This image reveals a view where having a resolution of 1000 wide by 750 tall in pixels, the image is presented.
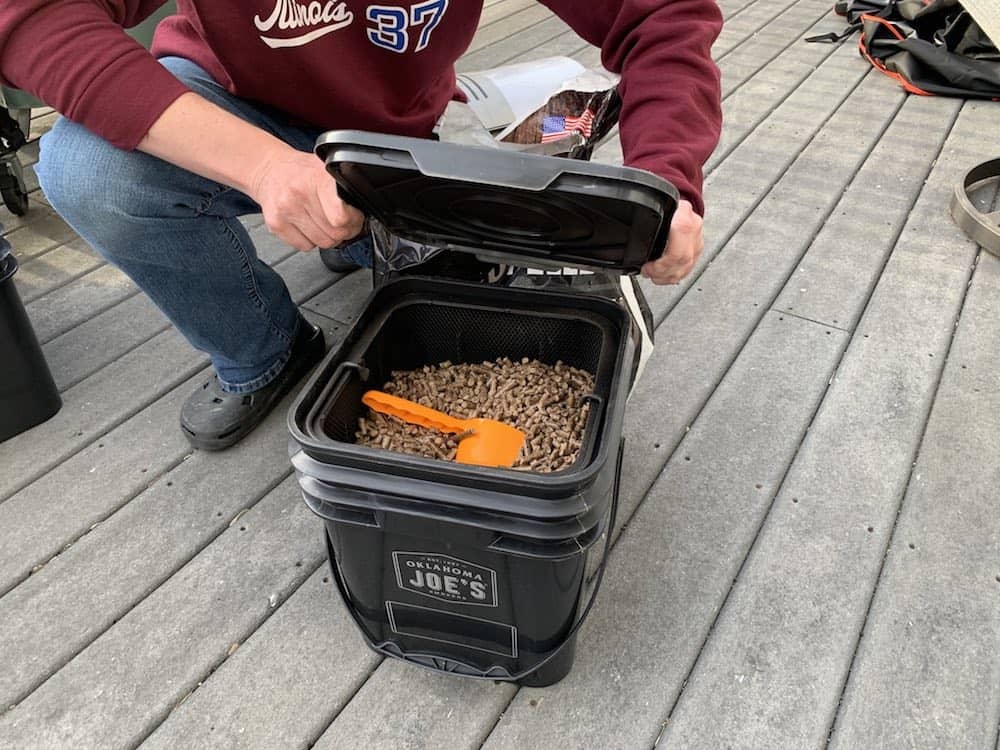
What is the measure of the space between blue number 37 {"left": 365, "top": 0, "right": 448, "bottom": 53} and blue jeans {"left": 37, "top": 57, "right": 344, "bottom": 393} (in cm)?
21

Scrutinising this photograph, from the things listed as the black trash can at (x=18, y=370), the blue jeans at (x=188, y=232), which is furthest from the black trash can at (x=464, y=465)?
the black trash can at (x=18, y=370)

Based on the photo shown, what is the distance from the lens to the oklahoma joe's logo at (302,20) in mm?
1003

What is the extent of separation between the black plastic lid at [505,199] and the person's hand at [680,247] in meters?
0.01

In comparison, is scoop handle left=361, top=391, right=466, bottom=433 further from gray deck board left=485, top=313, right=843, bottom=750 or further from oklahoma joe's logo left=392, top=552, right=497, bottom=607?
gray deck board left=485, top=313, right=843, bottom=750

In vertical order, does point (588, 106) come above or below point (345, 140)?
below

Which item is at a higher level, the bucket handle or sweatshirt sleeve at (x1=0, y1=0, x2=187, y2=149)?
sweatshirt sleeve at (x1=0, y1=0, x2=187, y2=149)

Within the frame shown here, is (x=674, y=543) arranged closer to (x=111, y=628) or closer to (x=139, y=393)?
(x=111, y=628)

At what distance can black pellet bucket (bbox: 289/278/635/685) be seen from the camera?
76 cm

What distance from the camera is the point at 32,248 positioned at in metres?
1.81

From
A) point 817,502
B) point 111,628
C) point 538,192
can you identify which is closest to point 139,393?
point 111,628

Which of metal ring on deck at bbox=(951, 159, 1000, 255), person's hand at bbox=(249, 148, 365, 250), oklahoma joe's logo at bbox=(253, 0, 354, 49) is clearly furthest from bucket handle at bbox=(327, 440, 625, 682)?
metal ring on deck at bbox=(951, 159, 1000, 255)

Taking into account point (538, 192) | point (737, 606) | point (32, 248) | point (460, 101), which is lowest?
point (737, 606)

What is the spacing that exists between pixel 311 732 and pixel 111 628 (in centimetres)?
34

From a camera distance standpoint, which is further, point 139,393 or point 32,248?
point 32,248
